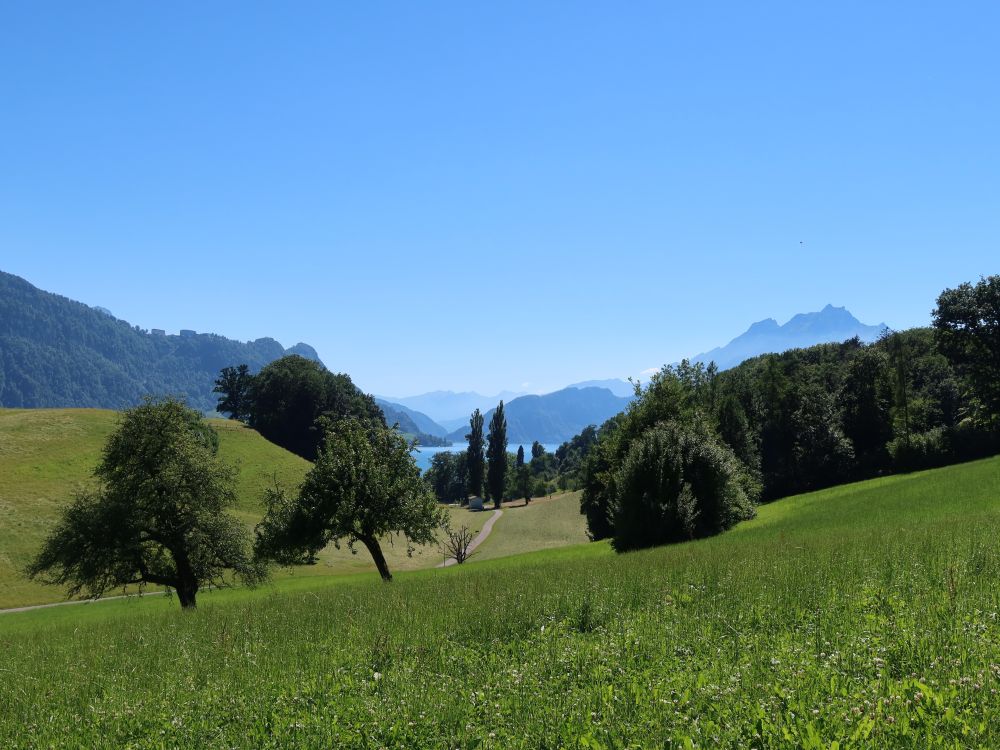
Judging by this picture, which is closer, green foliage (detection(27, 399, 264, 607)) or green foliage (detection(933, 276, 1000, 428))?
green foliage (detection(27, 399, 264, 607))

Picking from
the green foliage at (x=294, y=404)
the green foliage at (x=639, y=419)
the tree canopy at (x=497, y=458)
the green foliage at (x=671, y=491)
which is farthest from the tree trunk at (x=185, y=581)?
the tree canopy at (x=497, y=458)

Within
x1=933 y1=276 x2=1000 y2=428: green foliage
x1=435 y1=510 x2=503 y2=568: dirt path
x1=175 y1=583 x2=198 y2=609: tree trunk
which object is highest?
x1=933 y1=276 x2=1000 y2=428: green foliage

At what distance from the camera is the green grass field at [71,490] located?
2298 inches

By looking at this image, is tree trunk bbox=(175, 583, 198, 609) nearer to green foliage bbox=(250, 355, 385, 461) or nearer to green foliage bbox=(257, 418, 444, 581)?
green foliage bbox=(257, 418, 444, 581)

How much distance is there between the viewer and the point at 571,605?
34.8 feet

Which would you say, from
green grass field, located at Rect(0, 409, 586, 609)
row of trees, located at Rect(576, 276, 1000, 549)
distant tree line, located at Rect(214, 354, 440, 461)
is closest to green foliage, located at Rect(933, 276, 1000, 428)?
row of trees, located at Rect(576, 276, 1000, 549)

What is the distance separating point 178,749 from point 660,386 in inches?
2214

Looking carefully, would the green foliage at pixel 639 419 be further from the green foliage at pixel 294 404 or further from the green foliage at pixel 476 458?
the green foliage at pixel 294 404

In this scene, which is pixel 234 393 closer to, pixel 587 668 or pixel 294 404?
pixel 294 404

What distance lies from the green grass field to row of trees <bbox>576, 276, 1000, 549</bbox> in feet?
67.4

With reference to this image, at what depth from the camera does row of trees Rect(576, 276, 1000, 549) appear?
1533 inches

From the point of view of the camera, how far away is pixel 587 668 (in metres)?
7.84

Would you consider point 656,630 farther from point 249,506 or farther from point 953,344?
point 249,506

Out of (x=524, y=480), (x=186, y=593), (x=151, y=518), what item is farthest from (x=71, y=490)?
(x=524, y=480)
